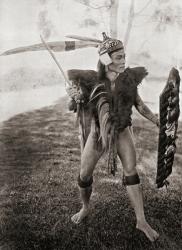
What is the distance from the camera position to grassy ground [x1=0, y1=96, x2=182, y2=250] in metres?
2.49

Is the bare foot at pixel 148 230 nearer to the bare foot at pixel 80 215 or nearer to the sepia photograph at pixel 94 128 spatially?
the sepia photograph at pixel 94 128

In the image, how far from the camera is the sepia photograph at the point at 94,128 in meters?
2.47

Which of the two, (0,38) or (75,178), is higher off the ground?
(0,38)

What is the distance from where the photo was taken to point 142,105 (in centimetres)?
247

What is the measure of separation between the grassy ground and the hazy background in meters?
0.13

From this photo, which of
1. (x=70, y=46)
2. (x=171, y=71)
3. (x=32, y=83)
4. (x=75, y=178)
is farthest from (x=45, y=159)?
(x=171, y=71)

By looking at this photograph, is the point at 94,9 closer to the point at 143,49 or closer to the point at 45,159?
the point at 143,49

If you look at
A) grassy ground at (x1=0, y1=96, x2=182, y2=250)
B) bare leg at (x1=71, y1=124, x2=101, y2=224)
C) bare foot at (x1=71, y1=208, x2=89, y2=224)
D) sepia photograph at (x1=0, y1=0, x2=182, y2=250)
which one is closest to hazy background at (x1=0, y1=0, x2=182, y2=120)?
sepia photograph at (x1=0, y1=0, x2=182, y2=250)

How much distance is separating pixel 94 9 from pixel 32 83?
45 cm

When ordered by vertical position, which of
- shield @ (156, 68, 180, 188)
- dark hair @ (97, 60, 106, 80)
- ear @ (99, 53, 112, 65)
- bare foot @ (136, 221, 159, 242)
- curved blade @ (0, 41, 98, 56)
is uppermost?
curved blade @ (0, 41, 98, 56)

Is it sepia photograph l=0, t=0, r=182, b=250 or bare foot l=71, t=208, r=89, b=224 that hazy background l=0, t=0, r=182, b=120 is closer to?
sepia photograph l=0, t=0, r=182, b=250

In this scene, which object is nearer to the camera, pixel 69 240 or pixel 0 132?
pixel 69 240

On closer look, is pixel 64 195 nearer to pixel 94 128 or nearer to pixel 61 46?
pixel 94 128

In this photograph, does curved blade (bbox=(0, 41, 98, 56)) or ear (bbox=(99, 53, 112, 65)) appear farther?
curved blade (bbox=(0, 41, 98, 56))
